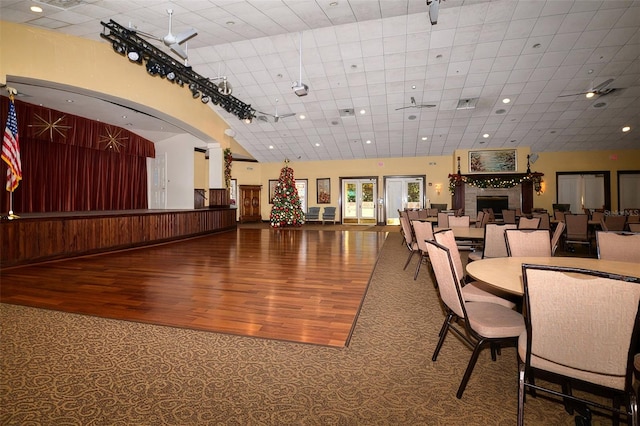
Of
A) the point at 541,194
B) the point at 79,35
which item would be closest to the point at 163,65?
the point at 79,35

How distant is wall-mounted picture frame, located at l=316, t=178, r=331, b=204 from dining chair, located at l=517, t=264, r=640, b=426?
1435 centimetres

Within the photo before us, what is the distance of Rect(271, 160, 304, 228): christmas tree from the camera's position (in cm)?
1283

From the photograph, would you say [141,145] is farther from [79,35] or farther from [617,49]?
[617,49]

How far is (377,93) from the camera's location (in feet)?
31.0

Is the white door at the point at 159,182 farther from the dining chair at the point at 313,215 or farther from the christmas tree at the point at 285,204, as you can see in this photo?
the dining chair at the point at 313,215

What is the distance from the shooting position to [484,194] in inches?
524

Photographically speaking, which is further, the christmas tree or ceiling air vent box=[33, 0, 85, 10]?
the christmas tree

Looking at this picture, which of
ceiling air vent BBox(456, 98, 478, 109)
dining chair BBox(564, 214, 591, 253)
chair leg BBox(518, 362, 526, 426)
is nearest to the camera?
chair leg BBox(518, 362, 526, 426)

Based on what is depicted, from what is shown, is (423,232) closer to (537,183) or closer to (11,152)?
(11,152)

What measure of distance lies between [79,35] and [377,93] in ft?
24.8

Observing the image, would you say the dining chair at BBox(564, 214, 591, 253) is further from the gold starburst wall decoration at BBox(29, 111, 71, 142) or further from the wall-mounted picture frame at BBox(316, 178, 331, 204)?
the gold starburst wall decoration at BBox(29, 111, 71, 142)

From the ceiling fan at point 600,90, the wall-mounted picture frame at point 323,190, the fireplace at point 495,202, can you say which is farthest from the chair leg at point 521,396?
the wall-mounted picture frame at point 323,190

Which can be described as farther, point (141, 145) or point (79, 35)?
point (141, 145)

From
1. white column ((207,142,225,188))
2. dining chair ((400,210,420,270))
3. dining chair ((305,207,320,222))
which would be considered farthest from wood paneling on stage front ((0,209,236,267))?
dining chair ((305,207,320,222))
